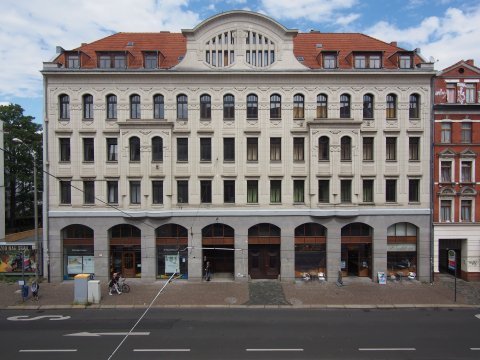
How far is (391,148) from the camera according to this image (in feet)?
83.2

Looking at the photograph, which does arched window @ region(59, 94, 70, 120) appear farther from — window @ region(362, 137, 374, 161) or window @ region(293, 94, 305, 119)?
window @ region(362, 137, 374, 161)

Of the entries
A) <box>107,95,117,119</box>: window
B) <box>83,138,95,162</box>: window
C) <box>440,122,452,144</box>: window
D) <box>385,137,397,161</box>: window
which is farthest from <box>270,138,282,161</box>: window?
<box>83,138,95,162</box>: window

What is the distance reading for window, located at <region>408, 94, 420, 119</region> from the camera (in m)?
25.2

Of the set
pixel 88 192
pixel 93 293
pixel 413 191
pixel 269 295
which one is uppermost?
pixel 88 192

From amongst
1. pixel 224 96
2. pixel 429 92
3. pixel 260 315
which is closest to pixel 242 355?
pixel 260 315

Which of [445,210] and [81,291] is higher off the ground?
[445,210]

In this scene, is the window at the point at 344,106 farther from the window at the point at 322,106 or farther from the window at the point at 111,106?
the window at the point at 111,106

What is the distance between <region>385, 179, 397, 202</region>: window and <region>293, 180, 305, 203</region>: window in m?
6.35

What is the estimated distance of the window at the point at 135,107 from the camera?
82.5 feet

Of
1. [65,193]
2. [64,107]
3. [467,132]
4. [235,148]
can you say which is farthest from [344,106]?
[65,193]

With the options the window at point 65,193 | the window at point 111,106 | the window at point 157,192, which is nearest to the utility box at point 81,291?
the window at point 157,192

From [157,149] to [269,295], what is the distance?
42.9 feet

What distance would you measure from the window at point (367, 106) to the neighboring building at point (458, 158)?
4.70m

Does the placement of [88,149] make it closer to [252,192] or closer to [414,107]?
[252,192]
